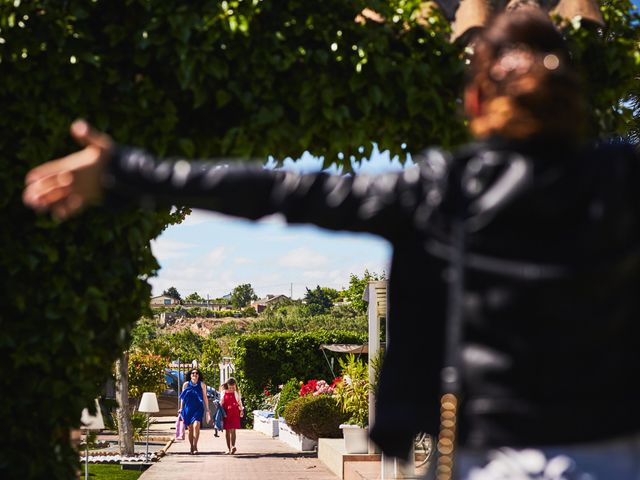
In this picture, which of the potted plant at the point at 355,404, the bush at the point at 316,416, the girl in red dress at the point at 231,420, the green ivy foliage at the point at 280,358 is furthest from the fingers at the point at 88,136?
the green ivy foliage at the point at 280,358

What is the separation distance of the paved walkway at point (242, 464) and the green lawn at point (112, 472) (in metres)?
0.25

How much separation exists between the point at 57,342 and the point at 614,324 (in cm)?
363

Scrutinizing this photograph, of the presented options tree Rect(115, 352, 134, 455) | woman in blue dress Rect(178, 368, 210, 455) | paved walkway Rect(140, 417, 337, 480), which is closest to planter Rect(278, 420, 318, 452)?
paved walkway Rect(140, 417, 337, 480)

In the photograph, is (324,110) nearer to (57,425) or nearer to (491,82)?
(57,425)

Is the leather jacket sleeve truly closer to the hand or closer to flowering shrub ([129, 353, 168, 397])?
the hand

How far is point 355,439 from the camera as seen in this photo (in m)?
13.6

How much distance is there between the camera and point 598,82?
208 inches

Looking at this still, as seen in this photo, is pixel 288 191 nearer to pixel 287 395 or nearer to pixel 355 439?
pixel 355 439

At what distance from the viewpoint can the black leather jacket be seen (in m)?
1.57

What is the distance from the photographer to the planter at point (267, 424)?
25902mm

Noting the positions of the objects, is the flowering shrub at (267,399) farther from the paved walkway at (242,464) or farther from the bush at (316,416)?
the bush at (316,416)

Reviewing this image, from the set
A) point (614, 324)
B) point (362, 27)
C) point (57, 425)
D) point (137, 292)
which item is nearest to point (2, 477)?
point (57, 425)

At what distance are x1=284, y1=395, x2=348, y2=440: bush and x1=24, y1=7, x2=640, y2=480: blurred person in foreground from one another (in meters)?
16.0

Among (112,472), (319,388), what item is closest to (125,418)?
(112,472)
